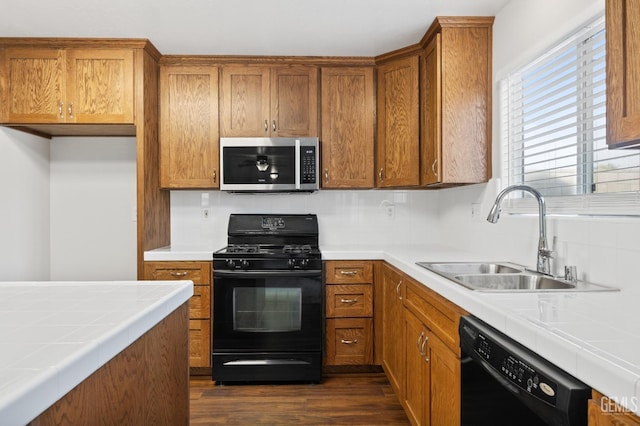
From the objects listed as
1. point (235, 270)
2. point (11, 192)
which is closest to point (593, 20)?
point (235, 270)

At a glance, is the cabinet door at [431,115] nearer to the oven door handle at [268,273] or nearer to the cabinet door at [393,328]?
the cabinet door at [393,328]

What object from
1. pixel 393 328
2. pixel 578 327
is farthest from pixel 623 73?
pixel 393 328

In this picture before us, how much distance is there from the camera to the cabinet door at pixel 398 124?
9.57 ft

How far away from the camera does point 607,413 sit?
73 cm

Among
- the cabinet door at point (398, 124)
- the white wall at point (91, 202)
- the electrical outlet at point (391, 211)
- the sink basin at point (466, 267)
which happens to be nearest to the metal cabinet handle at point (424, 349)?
the sink basin at point (466, 267)

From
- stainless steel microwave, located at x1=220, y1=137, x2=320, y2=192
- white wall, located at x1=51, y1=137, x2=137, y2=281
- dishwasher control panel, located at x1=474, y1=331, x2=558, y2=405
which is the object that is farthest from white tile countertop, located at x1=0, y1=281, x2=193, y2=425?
white wall, located at x1=51, y1=137, x2=137, y2=281

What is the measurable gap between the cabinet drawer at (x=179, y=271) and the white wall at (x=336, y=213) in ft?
1.70

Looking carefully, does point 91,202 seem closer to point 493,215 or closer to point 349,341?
point 349,341

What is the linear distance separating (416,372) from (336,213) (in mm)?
1655

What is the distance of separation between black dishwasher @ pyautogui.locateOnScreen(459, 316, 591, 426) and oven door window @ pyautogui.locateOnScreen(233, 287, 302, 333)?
5.16 feet

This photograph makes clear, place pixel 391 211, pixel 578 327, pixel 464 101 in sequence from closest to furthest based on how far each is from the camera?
pixel 578 327
pixel 464 101
pixel 391 211

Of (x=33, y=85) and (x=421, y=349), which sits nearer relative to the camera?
(x=421, y=349)

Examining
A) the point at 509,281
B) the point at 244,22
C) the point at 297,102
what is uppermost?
the point at 244,22

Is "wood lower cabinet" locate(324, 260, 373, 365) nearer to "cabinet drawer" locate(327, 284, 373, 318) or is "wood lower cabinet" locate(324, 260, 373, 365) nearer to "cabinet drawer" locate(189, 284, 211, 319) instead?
"cabinet drawer" locate(327, 284, 373, 318)
